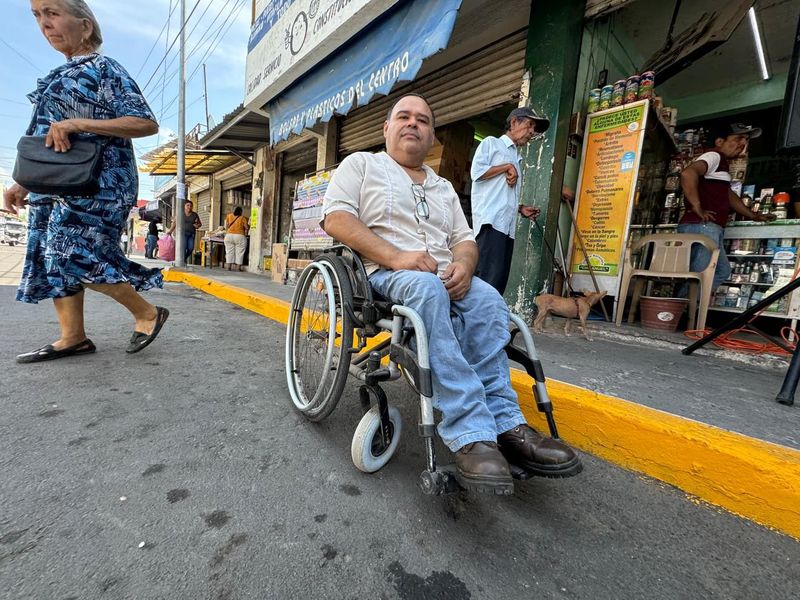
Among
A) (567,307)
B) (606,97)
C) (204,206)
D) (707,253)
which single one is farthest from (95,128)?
(204,206)

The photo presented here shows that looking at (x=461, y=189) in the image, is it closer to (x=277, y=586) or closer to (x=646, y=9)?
(x=646, y=9)

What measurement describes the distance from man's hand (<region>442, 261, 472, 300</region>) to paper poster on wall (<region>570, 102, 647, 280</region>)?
2.66 meters

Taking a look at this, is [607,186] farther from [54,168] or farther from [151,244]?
[151,244]

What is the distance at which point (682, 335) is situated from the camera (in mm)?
3000

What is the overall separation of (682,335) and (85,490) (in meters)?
3.85

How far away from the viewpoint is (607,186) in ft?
11.2

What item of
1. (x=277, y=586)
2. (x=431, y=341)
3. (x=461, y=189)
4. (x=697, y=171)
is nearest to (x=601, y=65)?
(x=697, y=171)

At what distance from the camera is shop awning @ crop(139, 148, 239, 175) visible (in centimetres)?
1033

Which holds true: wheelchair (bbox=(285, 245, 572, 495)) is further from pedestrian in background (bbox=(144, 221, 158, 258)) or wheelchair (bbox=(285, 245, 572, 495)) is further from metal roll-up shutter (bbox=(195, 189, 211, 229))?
pedestrian in background (bbox=(144, 221, 158, 258))

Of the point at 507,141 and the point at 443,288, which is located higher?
the point at 507,141

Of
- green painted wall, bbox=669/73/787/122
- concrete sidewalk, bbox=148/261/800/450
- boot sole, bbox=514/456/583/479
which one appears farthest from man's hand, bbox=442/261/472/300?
green painted wall, bbox=669/73/787/122

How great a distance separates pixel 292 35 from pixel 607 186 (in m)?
4.81

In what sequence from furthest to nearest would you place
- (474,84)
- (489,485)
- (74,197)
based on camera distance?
(474,84) → (74,197) → (489,485)

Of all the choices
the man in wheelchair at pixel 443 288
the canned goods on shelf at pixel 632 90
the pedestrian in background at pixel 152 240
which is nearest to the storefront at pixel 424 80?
the canned goods on shelf at pixel 632 90
